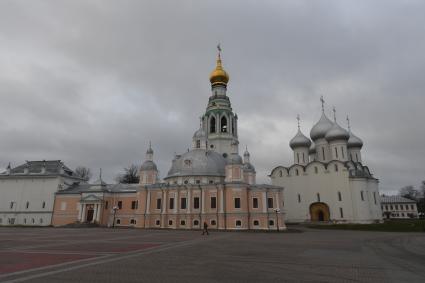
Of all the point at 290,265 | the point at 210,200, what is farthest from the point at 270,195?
the point at 290,265

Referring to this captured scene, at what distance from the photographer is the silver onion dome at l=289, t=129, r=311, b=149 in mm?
59250

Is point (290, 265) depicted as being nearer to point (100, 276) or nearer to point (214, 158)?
point (100, 276)

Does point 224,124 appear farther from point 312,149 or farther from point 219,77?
point 312,149

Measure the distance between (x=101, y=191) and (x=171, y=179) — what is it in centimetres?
1342

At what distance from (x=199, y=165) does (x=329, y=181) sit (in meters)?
22.5

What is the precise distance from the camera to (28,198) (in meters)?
56.3

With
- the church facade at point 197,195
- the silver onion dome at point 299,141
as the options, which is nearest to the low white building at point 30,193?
the church facade at point 197,195

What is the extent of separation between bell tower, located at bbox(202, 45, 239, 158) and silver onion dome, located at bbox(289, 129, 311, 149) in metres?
11.4

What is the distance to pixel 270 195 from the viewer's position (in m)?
43.9

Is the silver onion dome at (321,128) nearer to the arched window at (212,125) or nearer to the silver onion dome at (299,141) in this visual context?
the silver onion dome at (299,141)

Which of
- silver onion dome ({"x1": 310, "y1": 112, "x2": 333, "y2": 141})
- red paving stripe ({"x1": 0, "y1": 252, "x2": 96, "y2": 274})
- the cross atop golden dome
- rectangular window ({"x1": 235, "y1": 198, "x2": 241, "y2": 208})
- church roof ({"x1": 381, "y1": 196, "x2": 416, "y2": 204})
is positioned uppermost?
the cross atop golden dome

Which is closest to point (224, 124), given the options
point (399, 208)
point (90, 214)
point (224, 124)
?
point (224, 124)

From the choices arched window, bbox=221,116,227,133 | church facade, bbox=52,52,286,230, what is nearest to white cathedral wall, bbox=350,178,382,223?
church facade, bbox=52,52,286,230

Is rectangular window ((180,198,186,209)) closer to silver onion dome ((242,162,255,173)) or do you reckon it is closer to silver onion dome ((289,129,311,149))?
silver onion dome ((242,162,255,173))
